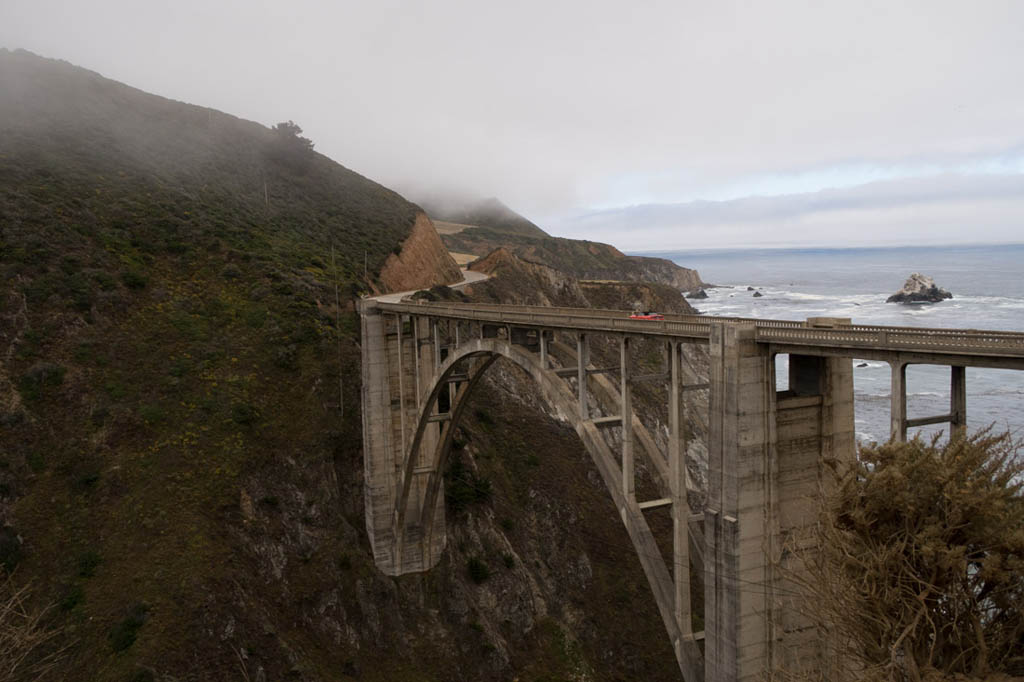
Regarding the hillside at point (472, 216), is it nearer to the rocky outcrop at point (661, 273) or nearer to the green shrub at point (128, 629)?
the rocky outcrop at point (661, 273)

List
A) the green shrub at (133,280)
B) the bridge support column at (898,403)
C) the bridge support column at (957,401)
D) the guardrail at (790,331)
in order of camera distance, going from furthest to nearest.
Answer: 1. the green shrub at (133,280)
2. the bridge support column at (898,403)
3. the bridge support column at (957,401)
4. the guardrail at (790,331)

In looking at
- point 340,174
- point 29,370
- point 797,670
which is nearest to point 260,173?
point 340,174

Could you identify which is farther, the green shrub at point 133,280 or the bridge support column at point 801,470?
the green shrub at point 133,280

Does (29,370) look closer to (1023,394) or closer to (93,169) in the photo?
(93,169)

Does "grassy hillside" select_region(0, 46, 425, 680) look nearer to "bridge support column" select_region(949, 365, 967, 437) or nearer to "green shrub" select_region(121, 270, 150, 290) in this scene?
"green shrub" select_region(121, 270, 150, 290)

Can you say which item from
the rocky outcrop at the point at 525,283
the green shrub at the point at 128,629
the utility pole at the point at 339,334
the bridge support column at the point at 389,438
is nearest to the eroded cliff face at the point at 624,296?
the rocky outcrop at the point at 525,283
